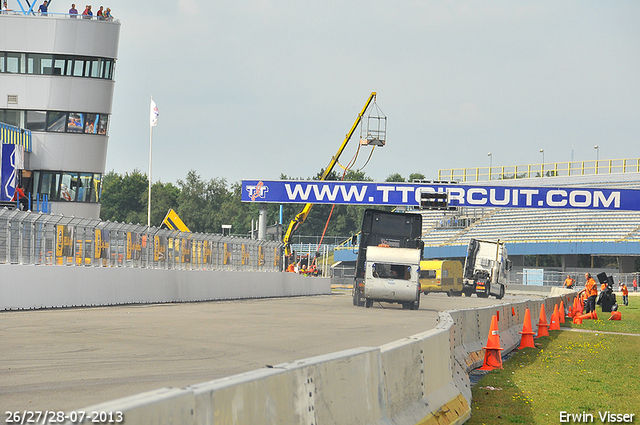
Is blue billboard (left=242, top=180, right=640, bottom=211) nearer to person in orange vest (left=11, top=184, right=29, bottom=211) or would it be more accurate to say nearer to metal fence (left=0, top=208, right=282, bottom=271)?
metal fence (left=0, top=208, right=282, bottom=271)

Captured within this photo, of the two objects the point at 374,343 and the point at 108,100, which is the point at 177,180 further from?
the point at 374,343

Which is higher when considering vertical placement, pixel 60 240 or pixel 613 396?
pixel 60 240

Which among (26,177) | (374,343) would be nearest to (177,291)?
(374,343)

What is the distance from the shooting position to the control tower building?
44062 mm

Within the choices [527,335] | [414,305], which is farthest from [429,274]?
[527,335]

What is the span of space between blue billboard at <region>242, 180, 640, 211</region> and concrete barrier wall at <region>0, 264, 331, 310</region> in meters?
10.6

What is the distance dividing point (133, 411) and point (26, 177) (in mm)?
44122

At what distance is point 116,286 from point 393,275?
418 inches

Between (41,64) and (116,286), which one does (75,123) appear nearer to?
(41,64)

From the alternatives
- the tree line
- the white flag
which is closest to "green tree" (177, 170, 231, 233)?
the tree line

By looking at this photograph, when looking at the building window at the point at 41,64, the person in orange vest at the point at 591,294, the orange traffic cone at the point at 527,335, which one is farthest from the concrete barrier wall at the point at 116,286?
the building window at the point at 41,64

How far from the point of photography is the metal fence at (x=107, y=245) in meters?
20.5

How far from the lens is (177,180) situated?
470 feet

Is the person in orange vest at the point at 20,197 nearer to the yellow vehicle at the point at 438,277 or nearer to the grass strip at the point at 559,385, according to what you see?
the yellow vehicle at the point at 438,277
